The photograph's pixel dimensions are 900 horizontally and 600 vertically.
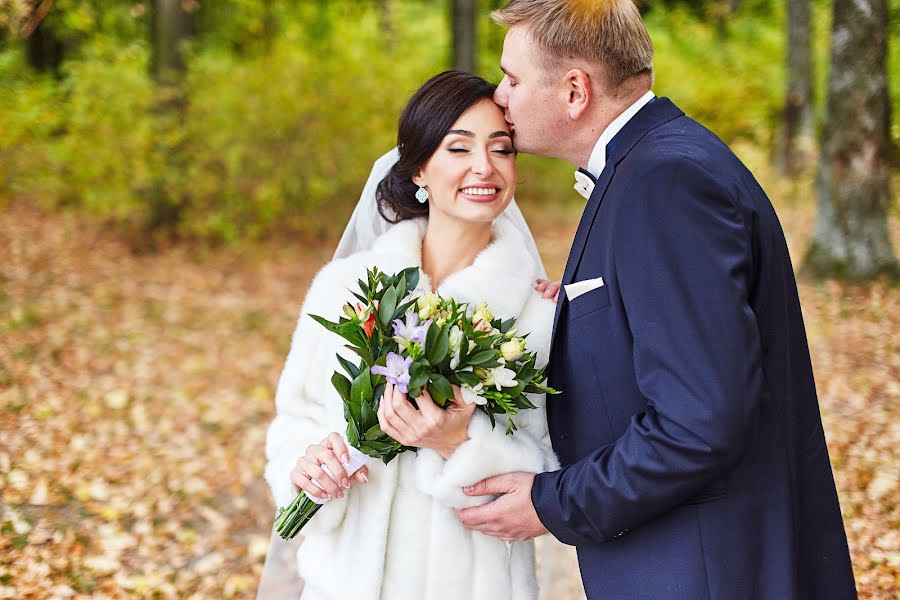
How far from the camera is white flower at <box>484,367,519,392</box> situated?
2.16m

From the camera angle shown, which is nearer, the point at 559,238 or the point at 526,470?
the point at 526,470

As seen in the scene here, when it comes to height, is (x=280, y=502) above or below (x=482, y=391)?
below

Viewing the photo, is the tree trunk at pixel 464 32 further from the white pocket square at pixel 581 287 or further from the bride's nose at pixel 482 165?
the white pocket square at pixel 581 287

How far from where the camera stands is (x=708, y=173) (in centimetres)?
188

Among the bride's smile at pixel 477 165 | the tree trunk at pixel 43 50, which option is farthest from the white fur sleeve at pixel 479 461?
the tree trunk at pixel 43 50

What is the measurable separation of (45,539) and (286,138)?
649 centimetres

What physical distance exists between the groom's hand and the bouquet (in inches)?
5.9

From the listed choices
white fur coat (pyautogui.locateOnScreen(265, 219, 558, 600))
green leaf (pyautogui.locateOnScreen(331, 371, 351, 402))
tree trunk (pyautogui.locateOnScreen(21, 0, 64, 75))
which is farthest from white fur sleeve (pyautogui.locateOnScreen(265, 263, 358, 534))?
tree trunk (pyautogui.locateOnScreen(21, 0, 64, 75))

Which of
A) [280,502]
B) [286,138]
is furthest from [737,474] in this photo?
[286,138]

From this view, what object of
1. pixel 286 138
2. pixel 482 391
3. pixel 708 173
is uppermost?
pixel 286 138

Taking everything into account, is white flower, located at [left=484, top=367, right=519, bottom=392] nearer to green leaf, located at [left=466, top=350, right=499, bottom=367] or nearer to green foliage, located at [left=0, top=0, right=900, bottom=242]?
green leaf, located at [left=466, top=350, right=499, bottom=367]

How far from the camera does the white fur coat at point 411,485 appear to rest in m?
2.46

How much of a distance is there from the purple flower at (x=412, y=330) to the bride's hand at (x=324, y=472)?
0.45 meters

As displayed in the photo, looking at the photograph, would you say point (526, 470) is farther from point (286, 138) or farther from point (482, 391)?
point (286, 138)
